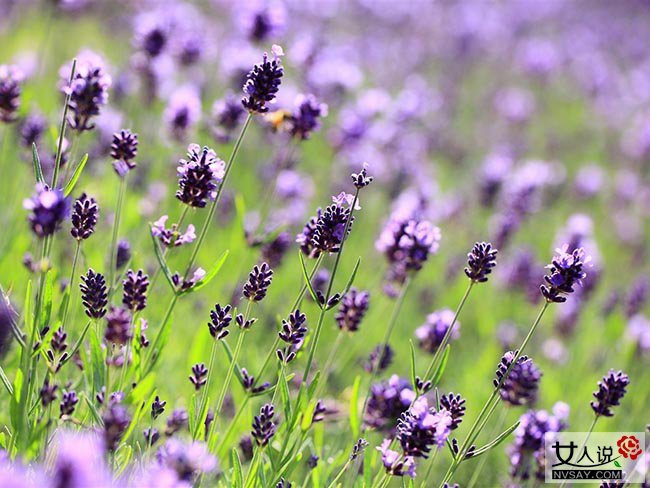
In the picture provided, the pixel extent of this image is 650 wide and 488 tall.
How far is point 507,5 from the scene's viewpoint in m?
17.6

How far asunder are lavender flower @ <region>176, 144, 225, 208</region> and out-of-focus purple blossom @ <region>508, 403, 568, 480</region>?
59.1 inches

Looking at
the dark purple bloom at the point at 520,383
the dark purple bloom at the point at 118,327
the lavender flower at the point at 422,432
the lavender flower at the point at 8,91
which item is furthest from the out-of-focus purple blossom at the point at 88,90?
the dark purple bloom at the point at 520,383

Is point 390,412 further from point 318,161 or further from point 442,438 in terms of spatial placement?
point 318,161

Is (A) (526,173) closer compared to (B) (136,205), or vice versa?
(B) (136,205)

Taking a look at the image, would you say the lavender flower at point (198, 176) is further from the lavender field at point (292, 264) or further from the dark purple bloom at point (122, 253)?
the dark purple bloom at point (122, 253)

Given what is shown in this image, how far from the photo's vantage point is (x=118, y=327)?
246 cm

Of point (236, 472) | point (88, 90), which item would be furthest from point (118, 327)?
point (88, 90)

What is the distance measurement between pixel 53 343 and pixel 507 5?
57.2 feet

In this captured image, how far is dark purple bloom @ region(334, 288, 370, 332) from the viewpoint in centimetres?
287

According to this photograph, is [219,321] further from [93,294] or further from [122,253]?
[122,253]

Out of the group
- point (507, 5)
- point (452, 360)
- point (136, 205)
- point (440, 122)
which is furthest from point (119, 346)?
point (507, 5)

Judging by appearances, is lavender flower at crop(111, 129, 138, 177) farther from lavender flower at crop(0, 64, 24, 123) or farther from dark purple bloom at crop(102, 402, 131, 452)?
dark purple bloom at crop(102, 402, 131, 452)

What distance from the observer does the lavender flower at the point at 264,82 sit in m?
2.41

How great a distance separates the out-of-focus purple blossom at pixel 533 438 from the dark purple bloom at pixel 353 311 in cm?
74
